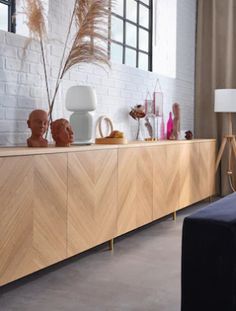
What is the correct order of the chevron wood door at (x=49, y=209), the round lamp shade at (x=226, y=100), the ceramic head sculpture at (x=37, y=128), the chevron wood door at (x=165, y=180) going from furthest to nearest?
the round lamp shade at (x=226, y=100), the chevron wood door at (x=165, y=180), the ceramic head sculpture at (x=37, y=128), the chevron wood door at (x=49, y=209)

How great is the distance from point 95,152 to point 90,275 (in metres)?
0.76

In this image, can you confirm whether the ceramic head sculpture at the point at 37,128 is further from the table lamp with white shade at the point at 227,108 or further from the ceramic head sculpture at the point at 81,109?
the table lamp with white shade at the point at 227,108

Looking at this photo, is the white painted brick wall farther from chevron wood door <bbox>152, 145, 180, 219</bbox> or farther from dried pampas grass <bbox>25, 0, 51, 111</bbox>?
chevron wood door <bbox>152, 145, 180, 219</bbox>

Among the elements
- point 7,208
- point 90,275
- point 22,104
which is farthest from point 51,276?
point 22,104

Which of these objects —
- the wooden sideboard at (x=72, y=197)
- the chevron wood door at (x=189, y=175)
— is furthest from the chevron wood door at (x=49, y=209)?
the chevron wood door at (x=189, y=175)

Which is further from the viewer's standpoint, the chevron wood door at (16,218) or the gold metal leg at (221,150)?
the gold metal leg at (221,150)

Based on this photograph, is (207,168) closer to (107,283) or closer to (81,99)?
(81,99)

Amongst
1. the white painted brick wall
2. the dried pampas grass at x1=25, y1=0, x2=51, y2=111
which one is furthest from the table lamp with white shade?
the dried pampas grass at x1=25, y1=0, x2=51, y2=111

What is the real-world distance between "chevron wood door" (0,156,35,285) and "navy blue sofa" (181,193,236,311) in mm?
1080

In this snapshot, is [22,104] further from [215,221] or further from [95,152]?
[215,221]

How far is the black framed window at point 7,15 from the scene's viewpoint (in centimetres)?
304

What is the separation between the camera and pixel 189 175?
4.64m

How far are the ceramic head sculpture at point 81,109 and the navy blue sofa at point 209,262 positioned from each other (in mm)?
1834

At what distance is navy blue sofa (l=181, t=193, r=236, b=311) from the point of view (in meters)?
1.31
